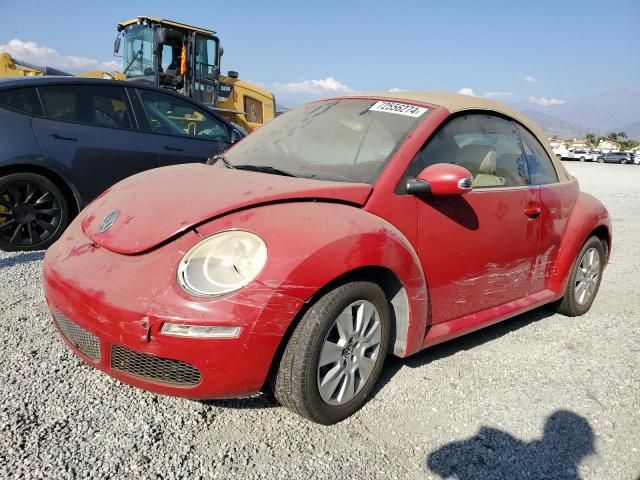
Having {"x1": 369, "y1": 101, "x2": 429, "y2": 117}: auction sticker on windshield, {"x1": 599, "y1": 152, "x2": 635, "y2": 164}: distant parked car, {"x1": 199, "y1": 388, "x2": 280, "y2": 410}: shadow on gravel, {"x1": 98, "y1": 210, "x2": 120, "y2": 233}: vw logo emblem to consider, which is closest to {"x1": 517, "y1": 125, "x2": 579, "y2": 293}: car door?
{"x1": 369, "y1": 101, "x2": 429, "y2": 117}: auction sticker on windshield

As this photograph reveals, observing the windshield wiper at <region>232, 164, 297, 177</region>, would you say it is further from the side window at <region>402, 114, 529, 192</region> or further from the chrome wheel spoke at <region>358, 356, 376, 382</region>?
the chrome wheel spoke at <region>358, 356, 376, 382</region>

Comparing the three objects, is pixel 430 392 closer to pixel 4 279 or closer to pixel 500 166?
pixel 500 166

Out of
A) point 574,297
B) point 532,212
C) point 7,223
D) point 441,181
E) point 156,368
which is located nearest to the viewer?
point 156,368

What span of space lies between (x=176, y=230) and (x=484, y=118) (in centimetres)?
210

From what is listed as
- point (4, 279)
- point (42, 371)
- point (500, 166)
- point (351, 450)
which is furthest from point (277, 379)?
point (4, 279)

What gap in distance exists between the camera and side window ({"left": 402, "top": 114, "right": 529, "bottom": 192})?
292cm

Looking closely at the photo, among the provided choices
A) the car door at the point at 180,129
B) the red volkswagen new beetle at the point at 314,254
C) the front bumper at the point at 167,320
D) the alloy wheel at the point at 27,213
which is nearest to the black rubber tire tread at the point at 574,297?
the red volkswagen new beetle at the point at 314,254

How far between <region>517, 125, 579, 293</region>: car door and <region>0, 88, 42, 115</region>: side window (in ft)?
13.5

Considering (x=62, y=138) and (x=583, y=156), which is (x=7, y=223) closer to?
(x=62, y=138)

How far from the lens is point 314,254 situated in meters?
2.13

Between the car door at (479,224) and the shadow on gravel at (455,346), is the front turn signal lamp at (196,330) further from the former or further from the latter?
the car door at (479,224)

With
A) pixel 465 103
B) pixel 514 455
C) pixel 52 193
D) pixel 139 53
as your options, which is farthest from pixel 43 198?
pixel 139 53

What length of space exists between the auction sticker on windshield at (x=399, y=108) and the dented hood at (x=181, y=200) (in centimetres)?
67

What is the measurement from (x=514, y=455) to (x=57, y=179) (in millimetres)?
4375
